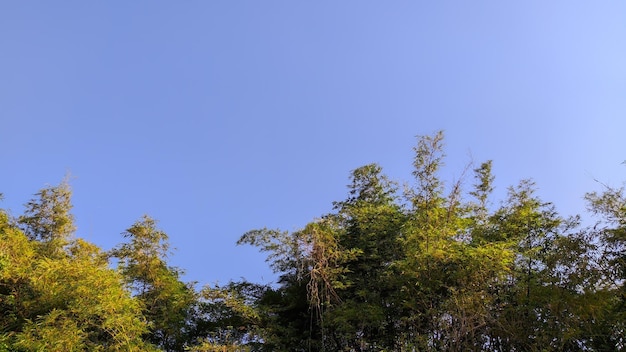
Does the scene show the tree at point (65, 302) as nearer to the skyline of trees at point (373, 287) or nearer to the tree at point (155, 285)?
the skyline of trees at point (373, 287)

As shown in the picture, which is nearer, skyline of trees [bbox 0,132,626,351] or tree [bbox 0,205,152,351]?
skyline of trees [bbox 0,132,626,351]

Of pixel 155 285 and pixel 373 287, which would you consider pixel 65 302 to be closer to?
pixel 155 285

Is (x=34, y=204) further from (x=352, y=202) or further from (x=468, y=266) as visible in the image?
(x=468, y=266)

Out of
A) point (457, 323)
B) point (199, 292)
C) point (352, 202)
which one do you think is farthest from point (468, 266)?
point (199, 292)

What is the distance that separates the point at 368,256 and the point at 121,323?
4.09m

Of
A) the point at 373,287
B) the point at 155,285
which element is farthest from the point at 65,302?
the point at 373,287

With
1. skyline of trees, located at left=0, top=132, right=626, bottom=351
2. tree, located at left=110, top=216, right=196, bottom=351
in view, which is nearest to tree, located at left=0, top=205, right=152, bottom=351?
skyline of trees, located at left=0, top=132, right=626, bottom=351

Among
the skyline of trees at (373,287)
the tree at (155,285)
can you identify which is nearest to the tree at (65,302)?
the skyline of trees at (373,287)

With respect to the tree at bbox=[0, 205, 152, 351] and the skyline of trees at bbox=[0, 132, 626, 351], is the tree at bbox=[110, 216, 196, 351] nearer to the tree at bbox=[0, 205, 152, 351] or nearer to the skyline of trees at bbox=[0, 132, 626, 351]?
the skyline of trees at bbox=[0, 132, 626, 351]

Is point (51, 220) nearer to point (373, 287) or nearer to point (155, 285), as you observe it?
point (155, 285)

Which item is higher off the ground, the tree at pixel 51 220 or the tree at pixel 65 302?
the tree at pixel 51 220

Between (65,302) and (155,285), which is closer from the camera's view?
(65,302)

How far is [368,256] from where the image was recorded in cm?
798

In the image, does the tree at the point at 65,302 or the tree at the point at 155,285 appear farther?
the tree at the point at 155,285
